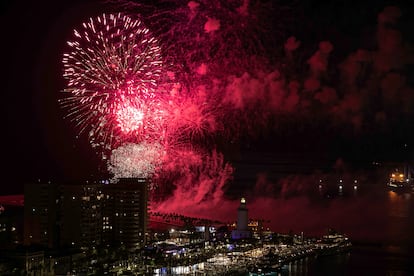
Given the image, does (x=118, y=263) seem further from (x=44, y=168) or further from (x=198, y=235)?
(x=44, y=168)

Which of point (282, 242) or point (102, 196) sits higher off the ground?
point (102, 196)

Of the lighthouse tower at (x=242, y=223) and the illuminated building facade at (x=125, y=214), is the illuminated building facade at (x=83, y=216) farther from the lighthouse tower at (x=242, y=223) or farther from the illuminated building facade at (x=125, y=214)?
the lighthouse tower at (x=242, y=223)

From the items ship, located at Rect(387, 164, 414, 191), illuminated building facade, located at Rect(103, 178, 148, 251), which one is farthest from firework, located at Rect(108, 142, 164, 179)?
ship, located at Rect(387, 164, 414, 191)

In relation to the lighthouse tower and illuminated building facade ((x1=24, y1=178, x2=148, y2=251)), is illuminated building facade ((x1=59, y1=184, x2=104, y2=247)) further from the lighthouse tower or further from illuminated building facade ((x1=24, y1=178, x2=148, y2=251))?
the lighthouse tower

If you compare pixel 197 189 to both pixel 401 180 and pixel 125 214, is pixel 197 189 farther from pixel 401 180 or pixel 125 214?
pixel 401 180

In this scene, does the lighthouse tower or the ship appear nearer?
the lighthouse tower

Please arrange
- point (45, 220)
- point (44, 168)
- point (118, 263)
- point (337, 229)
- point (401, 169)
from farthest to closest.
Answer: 1. point (401, 169)
2. point (44, 168)
3. point (337, 229)
4. point (45, 220)
5. point (118, 263)

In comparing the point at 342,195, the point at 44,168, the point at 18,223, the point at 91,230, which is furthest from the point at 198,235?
the point at 342,195

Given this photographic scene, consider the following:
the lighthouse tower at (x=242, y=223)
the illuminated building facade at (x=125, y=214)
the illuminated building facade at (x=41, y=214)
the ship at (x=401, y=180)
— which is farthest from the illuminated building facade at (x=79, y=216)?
the ship at (x=401, y=180)

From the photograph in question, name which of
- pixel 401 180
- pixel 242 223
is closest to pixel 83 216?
pixel 242 223

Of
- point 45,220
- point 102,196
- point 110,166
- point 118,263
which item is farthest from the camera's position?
point 110,166

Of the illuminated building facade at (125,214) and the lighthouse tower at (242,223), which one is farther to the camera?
the lighthouse tower at (242,223)
